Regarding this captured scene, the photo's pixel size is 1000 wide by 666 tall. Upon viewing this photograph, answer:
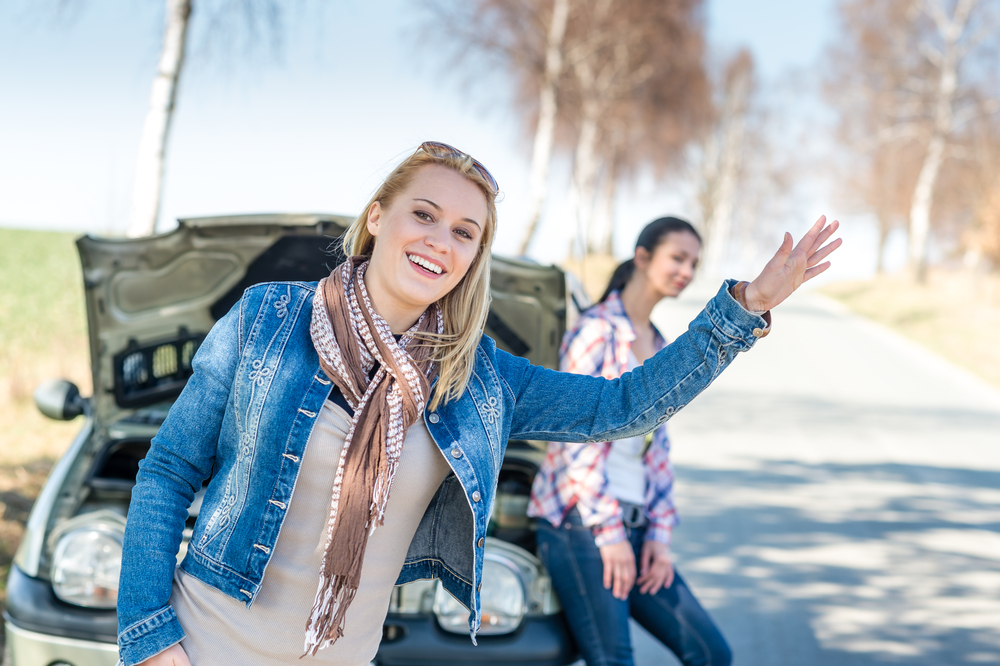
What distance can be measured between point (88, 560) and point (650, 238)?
2148 mm

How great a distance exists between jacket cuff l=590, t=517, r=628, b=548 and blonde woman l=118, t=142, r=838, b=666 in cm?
80

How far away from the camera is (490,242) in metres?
1.75

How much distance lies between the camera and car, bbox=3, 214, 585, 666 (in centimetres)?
242

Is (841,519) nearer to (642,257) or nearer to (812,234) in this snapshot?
(642,257)

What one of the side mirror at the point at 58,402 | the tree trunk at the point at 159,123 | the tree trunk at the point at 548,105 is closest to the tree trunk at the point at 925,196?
the tree trunk at the point at 548,105

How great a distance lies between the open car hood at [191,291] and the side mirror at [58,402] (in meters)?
0.23

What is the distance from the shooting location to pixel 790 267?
154 centimetres

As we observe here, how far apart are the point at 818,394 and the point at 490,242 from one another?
28.5 ft

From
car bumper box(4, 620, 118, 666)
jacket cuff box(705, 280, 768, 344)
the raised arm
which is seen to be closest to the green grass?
car bumper box(4, 620, 118, 666)

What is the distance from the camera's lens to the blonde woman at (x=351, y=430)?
4.92ft

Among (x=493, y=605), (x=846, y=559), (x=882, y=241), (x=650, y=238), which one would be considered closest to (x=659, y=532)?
(x=493, y=605)

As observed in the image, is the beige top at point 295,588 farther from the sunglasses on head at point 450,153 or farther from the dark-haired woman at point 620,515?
the dark-haired woman at point 620,515

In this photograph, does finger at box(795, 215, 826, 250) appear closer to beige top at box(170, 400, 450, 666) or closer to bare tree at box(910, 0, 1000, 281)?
beige top at box(170, 400, 450, 666)

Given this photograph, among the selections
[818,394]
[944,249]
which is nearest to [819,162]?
[944,249]
